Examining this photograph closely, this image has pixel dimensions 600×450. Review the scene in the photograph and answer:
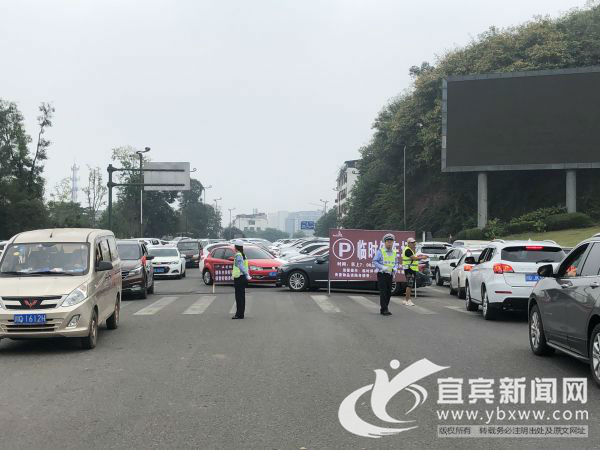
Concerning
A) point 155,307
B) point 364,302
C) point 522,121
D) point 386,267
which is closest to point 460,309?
point 364,302

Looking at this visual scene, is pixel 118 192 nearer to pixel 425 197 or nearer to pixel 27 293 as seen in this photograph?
pixel 425 197

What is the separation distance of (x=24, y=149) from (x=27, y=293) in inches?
2547

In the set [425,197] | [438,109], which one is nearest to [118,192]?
[425,197]

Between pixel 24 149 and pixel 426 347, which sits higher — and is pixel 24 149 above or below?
above

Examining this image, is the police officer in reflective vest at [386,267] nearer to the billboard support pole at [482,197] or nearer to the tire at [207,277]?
the tire at [207,277]

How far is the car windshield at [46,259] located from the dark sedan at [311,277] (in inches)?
499

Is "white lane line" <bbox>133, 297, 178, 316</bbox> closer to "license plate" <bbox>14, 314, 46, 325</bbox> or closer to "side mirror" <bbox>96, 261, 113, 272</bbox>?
"side mirror" <bbox>96, 261, 113, 272</bbox>

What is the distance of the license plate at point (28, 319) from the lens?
1049 cm

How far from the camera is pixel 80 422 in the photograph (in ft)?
21.7

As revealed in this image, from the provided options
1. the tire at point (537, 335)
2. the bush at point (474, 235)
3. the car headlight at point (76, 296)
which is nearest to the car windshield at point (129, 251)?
the car headlight at point (76, 296)

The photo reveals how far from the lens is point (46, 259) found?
11945 mm

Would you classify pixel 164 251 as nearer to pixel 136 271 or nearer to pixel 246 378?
pixel 136 271

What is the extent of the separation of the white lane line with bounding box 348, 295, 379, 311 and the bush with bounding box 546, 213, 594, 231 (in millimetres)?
33476

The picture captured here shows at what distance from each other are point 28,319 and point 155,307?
809 centimetres
